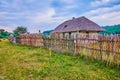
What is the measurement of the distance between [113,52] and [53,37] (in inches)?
333

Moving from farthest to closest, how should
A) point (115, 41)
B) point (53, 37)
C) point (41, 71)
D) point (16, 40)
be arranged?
point (16, 40)
point (53, 37)
point (115, 41)
point (41, 71)

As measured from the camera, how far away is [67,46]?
14.4m

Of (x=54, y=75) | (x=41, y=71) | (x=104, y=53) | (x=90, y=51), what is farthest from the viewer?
(x=90, y=51)

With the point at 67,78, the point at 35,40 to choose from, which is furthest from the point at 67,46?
the point at 35,40

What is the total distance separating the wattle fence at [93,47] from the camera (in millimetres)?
9188

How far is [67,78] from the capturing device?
22.1ft

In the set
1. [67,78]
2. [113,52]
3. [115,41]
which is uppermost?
[115,41]

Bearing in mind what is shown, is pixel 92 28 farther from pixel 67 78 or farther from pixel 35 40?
pixel 67 78

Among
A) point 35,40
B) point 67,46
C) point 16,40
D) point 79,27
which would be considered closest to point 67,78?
point 67,46

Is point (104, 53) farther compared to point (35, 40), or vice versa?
point (35, 40)

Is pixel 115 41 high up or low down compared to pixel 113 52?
up

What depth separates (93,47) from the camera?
36.3 feet

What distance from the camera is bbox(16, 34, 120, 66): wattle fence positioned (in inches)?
362

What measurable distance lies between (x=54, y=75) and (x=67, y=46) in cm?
727
